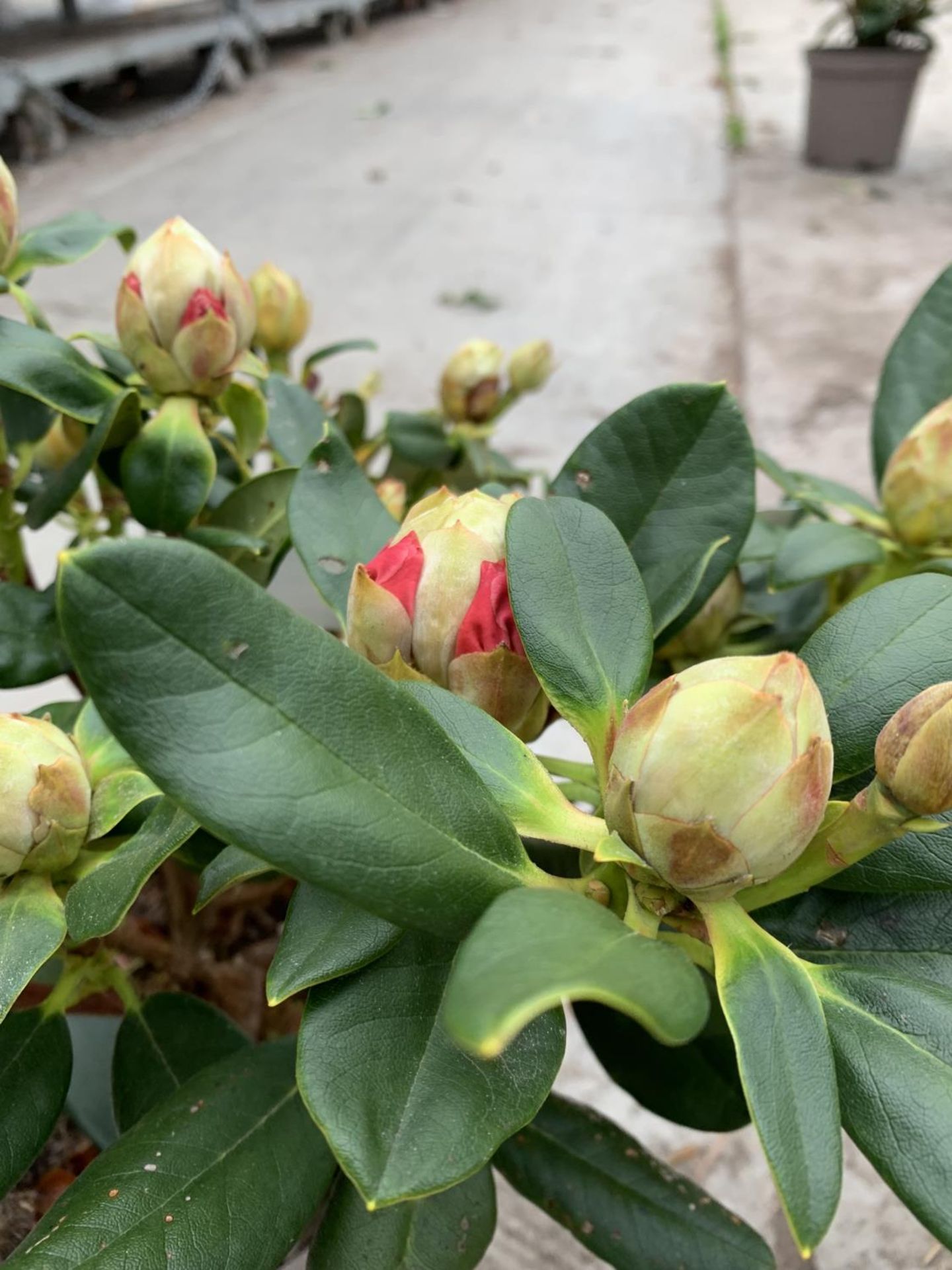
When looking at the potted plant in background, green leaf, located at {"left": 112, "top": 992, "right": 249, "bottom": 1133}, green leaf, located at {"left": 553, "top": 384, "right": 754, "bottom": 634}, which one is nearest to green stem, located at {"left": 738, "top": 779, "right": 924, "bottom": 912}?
green leaf, located at {"left": 553, "top": 384, "right": 754, "bottom": 634}

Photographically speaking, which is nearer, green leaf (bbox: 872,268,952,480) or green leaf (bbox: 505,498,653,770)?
A: green leaf (bbox: 505,498,653,770)

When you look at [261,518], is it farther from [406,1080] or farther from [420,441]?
[406,1080]

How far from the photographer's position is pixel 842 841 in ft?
0.96

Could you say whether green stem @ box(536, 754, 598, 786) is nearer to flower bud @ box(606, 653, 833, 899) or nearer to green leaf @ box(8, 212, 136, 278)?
flower bud @ box(606, 653, 833, 899)

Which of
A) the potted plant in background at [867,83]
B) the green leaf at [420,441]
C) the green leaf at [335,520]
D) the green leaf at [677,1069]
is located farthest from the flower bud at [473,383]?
the potted plant in background at [867,83]

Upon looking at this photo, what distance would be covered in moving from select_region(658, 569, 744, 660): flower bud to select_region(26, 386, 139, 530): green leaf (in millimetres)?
244

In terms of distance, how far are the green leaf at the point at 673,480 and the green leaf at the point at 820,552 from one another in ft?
0.17

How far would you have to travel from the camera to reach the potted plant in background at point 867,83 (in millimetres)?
2611

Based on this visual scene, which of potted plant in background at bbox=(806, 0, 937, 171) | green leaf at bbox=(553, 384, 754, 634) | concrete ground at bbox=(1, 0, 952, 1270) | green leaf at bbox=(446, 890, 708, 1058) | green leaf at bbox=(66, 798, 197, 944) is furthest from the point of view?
potted plant in background at bbox=(806, 0, 937, 171)

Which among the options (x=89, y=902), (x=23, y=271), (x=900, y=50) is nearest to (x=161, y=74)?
(x=900, y=50)

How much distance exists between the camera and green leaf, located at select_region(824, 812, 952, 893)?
1.01 feet

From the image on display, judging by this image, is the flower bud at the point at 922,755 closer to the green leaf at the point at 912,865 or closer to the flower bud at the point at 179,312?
the green leaf at the point at 912,865

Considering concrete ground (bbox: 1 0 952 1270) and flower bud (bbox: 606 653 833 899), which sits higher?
flower bud (bbox: 606 653 833 899)

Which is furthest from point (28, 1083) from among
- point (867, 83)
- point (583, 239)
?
point (867, 83)
